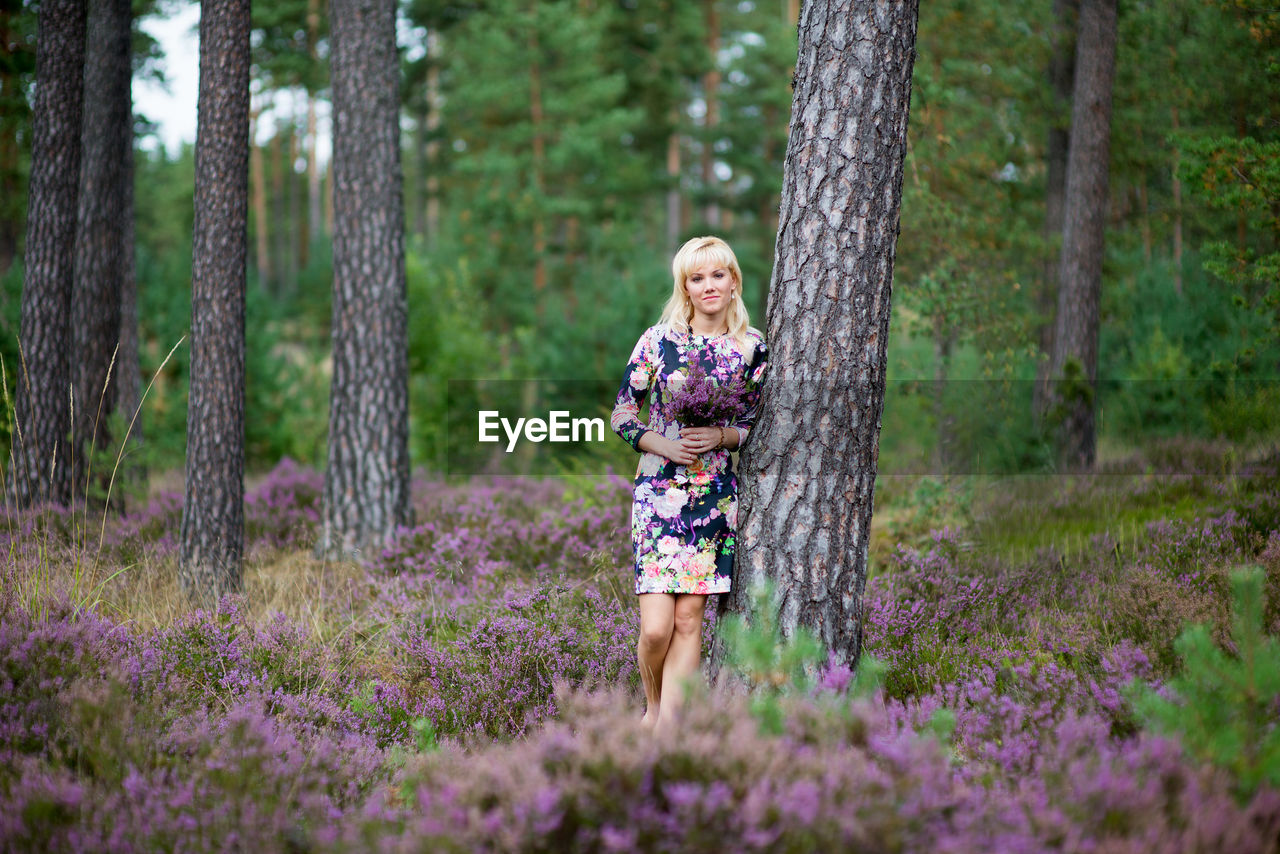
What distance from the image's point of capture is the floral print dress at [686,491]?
384 cm

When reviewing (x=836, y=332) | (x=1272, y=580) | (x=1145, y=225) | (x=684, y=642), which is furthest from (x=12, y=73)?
(x=1145, y=225)

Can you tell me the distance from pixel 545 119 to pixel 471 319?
8855 mm

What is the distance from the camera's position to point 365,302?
22.5 feet

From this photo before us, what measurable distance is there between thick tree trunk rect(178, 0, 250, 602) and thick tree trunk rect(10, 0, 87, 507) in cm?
193

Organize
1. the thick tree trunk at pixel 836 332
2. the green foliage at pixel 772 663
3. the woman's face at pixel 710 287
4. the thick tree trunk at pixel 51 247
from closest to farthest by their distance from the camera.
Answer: the green foliage at pixel 772 663, the thick tree trunk at pixel 836 332, the woman's face at pixel 710 287, the thick tree trunk at pixel 51 247

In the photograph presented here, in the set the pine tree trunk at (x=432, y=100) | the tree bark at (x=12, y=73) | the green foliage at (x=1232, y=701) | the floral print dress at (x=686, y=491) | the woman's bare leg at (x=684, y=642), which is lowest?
the woman's bare leg at (x=684, y=642)

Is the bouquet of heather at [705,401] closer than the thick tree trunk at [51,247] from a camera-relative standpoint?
Yes

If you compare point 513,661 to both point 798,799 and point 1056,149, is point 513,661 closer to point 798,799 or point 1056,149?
point 798,799

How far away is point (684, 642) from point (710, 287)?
165 centimetres

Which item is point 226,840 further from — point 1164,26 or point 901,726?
point 1164,26

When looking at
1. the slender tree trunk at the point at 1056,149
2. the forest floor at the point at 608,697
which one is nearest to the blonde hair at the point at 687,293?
the forest floor at the point at 608,697

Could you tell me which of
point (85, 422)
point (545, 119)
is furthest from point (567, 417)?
point (545, 119)

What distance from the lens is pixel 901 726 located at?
335 cm

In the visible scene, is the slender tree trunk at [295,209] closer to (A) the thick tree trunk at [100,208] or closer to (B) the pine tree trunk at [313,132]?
(B) the pine tree trunk at [313,132]
